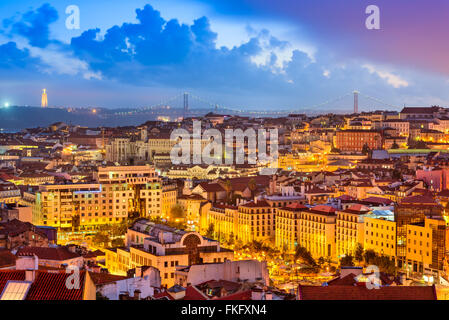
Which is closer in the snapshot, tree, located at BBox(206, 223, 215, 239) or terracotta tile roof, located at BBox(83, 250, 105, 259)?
terracotta tile roof, located at BBox(83, 250, 105, 259)

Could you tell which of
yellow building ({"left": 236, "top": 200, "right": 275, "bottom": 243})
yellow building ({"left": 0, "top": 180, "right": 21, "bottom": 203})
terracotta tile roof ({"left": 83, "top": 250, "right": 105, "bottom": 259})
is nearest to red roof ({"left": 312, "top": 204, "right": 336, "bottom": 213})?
yellow building ({"left": 236, "top": 200, "right": 275, "bottom": 243})

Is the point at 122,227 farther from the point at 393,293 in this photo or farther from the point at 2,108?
the point at 2,108

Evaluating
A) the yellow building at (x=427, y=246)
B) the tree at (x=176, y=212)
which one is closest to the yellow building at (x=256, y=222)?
the tree at (x=176, y=212)

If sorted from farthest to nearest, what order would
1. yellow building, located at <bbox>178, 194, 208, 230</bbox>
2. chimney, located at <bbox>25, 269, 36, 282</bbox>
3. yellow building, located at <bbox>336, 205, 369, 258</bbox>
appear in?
yellow building, located at <bbox>178, 194, 208, 230</bbox>
yellow building, located at <bbox>336, 205, 369, 258</bbox>
chimney, located at <bbox>25, 269, 36, 282</bbox>

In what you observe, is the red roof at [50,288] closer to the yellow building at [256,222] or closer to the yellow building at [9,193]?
the yellow building at [256,222]

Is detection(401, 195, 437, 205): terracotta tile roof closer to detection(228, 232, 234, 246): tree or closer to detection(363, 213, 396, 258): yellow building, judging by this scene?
detection(363, 213, 396, 258): yellow building

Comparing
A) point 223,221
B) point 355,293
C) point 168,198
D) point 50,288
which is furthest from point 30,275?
point 168,198

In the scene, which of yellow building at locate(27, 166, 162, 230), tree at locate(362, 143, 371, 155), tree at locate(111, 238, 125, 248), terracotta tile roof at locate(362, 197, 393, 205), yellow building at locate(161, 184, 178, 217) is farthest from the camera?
tree at locate(362, 143, 371, 155)

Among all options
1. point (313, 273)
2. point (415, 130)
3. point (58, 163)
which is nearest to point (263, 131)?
point (415, 130)
